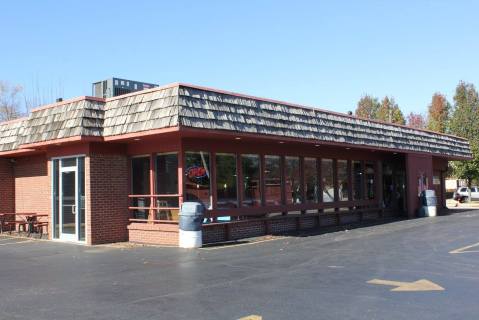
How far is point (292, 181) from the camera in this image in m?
19.7

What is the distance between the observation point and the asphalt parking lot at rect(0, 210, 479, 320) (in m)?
7.26

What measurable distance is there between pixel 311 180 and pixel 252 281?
38.4 ft

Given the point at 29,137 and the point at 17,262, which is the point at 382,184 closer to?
the point at 29,137

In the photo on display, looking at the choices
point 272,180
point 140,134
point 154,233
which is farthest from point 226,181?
point 140,134

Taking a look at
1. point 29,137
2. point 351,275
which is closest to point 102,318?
point 351,275

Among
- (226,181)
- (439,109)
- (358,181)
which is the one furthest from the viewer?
(439,109)

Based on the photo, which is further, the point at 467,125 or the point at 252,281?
the point at 467,125

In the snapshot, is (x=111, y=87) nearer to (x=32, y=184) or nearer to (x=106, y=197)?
(x=106, y=197)

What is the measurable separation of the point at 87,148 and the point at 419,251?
388 inches

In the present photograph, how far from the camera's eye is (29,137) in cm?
1722

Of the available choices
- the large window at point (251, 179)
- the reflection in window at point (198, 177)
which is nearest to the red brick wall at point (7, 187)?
the reflection in window at point (198, 177)

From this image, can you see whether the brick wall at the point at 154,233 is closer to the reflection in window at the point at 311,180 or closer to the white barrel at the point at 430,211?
the reflection in window at the point at 311,180

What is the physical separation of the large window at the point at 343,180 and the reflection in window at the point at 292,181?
3073 millimetres

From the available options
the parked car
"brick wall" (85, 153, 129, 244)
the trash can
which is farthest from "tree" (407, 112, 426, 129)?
"brick wall" (85, 153, 129, 244)
